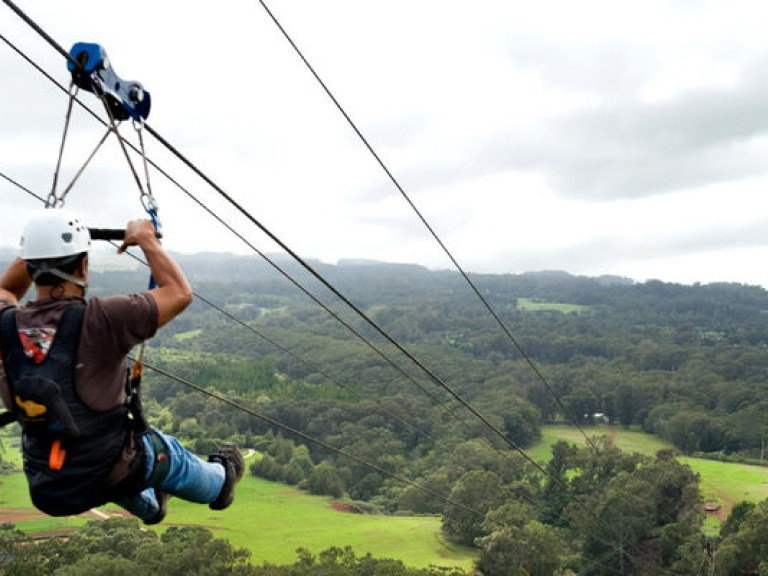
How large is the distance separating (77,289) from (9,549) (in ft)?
86.7

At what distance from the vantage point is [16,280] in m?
2.77

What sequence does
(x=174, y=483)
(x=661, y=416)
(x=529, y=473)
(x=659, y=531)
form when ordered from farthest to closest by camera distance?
1. (x=661, y=416)
2. (x=529, y=473)
3. (x=659, y=531)
4. (x=174, y=483)

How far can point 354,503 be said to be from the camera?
151ft

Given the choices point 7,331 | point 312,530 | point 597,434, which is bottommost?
point 312,530

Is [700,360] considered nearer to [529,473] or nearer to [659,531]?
[529,473]

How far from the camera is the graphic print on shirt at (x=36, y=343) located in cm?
239

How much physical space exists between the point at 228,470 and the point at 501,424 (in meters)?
58.0

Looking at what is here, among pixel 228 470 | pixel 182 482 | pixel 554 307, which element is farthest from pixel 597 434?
pixel 554 307

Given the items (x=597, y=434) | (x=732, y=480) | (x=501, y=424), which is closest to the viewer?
(x=732, y=480)

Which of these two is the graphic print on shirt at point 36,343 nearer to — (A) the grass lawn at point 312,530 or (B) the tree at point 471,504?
(A) the grass lawn at point 312,530

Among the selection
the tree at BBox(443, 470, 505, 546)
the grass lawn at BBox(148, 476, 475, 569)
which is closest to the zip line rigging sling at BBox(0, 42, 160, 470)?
the grass lawn at BBox(148, 476, 475, 569)

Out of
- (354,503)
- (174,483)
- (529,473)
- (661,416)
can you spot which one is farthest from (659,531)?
(174,483)

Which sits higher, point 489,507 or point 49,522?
point 489,507

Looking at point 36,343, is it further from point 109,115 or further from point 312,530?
point 312,530
